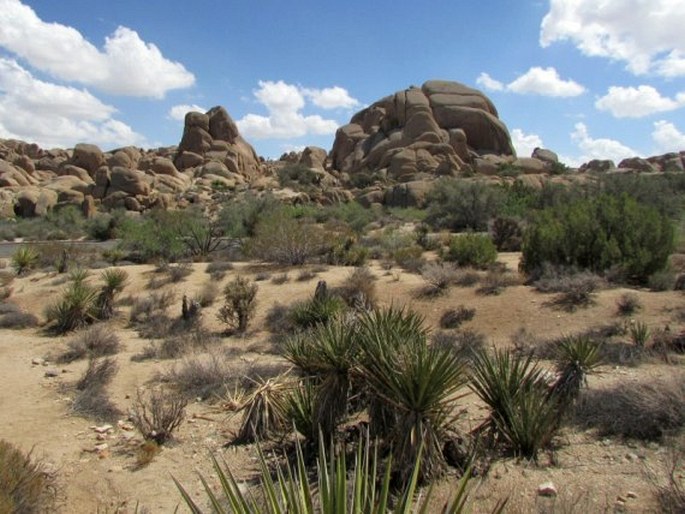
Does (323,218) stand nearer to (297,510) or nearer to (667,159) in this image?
(297,510)

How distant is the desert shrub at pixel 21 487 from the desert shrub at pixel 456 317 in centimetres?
929

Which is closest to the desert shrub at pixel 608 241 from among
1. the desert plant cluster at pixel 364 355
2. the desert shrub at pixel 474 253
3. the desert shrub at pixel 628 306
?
the desert plant cluster at pixel 364 355

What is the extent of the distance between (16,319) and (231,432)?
33.6ft

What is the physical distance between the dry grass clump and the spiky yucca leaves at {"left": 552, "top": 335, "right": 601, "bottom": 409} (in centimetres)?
620

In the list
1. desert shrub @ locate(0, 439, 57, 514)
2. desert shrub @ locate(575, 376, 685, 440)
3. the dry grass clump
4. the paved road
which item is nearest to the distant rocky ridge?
the paved road

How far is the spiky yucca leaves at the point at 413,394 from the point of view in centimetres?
554

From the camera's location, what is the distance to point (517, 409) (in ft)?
20.3

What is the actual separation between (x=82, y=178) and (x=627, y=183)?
61.1 metres

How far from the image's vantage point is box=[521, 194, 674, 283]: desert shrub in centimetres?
1542

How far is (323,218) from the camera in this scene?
38.9m

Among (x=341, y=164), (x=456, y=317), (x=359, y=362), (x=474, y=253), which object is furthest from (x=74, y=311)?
(x=341, y=164)

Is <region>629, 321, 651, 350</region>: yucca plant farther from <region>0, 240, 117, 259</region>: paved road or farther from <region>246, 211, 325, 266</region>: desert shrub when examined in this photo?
<region>0, 240, 117, 259</region>: paved road

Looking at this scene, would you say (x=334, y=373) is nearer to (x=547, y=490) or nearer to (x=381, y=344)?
(x=381, y=344)

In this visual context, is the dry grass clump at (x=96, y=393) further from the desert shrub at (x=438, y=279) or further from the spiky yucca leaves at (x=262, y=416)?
the desert shrub at (x=438, y=279)
